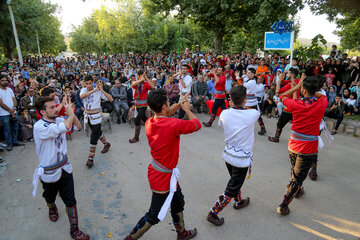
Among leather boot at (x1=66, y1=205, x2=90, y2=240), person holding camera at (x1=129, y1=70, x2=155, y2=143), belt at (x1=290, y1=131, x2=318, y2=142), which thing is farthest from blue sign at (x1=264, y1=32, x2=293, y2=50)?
leather boot at (x1=66, y1=205, x2=90, y2=240)

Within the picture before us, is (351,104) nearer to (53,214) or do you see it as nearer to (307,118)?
(307,118)

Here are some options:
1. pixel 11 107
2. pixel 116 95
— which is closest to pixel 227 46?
pixel 116 95

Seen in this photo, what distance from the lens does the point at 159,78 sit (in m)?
11.9

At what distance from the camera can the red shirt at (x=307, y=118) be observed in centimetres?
322

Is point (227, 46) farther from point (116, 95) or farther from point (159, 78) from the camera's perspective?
point (116, 95)

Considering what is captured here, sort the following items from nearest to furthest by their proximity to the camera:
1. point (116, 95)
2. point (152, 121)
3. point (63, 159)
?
point (152, 121)
point (63, 159)
point (116, 95)

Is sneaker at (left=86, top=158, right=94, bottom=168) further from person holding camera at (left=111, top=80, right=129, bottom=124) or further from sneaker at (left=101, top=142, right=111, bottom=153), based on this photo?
person holding camera at (left=111, top=80, right=129, bottom=124)

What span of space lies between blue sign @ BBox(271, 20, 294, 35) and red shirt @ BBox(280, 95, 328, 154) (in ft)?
23.3

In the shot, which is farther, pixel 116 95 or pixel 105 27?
pixel 105 27

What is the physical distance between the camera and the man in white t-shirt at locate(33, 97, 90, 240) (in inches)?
108

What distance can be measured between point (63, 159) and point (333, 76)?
10.1m

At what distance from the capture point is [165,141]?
8.25ft

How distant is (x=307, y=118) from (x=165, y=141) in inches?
79.3

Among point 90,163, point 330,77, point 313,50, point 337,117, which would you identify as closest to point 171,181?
point 90,163
